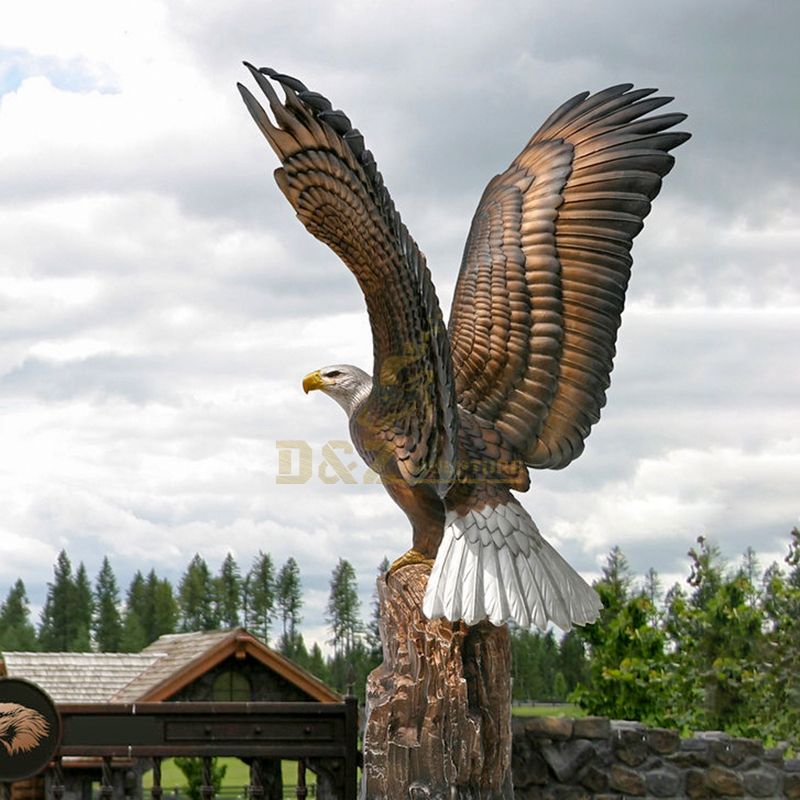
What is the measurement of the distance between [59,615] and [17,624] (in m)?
0.92

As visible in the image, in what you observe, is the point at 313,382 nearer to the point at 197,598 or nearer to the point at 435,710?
the point at 435,710

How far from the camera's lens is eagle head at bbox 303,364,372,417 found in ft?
15.0

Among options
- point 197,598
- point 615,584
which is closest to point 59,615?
point 197,598

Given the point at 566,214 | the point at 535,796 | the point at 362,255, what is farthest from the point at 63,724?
the point at 566,214

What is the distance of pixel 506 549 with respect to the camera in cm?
416

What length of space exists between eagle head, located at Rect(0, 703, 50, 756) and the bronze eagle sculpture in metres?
1.63

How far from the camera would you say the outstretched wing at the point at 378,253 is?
12.7 feet

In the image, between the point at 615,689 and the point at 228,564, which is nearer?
the point at 615,689

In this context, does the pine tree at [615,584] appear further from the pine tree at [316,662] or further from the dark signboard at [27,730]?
the pine tree at [316,662]

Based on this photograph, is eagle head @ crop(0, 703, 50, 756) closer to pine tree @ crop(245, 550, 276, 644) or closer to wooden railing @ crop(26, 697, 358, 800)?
wooden railing @ crop(26, 697, 358, 800)

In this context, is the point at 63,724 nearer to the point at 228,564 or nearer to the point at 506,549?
the point at 506,549

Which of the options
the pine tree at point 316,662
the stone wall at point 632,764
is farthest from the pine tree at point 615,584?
the pine tree at point 316,662

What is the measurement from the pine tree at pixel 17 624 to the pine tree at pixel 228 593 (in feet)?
14.6

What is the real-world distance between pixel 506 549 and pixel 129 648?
55.1 ft
